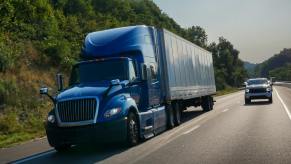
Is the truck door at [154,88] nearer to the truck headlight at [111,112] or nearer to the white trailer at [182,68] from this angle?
the white trailer at [182,68]

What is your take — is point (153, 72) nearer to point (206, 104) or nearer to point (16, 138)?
point (16, 138)

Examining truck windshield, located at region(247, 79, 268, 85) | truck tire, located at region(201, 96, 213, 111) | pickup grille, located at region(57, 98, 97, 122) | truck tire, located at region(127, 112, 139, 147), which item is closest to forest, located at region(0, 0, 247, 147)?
pickup grille, located at region(57, 98, 97, 122)

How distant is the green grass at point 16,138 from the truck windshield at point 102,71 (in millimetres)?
3975

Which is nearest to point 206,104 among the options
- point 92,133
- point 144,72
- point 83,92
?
point 144,72

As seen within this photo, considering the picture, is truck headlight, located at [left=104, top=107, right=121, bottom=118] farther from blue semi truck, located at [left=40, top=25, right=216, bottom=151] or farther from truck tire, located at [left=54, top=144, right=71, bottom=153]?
truck tire, located at [left=54, top=144, right=71, bottom=153]

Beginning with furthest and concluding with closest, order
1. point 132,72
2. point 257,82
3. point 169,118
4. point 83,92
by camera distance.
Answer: point 257,82, point 169,118, point 132,72, point 83,92

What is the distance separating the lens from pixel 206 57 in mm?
28156

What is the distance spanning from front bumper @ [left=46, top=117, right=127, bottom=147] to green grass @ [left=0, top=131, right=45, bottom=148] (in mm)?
4286

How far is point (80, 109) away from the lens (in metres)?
11.6

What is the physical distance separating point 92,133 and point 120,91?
1467 mm

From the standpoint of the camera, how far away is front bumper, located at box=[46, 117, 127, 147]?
11.5 metres

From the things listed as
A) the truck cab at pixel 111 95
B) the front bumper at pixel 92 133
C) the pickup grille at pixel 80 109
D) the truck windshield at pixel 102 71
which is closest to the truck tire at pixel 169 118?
the truck cab at pixel 111 95

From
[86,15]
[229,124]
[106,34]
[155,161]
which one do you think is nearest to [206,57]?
[229,124]

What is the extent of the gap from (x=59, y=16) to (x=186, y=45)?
33.6 metres
